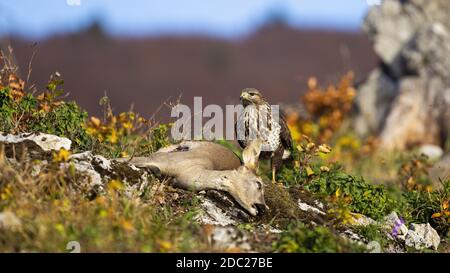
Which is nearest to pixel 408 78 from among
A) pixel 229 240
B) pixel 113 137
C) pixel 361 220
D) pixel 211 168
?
pixel 361 220

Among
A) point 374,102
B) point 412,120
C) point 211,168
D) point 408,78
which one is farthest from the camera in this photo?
point 374,102

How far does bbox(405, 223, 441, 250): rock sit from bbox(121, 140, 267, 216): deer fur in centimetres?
151

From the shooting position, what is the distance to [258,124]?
734 centimetres

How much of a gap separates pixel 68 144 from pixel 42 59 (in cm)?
3504

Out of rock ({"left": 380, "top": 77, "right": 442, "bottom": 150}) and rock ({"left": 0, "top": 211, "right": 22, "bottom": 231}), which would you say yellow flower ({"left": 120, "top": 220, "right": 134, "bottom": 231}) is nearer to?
rock ({"left": 0, "top": 211, "right": 22, "bottom": 231})

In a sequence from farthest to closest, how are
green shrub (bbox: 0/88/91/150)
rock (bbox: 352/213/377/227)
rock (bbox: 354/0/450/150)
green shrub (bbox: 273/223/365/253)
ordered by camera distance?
rock (bbox: 354/0/450/150) → green shrub (bbox: 0/88/91/150) → rock (bbox: 352/213/377/227) → green shrub (bbox: 273/223/365/253)

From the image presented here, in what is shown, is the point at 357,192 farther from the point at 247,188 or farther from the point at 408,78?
the point at 408,78

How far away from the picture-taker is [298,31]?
2121 inches

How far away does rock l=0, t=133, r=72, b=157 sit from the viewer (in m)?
6.34

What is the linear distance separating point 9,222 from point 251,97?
3219 millimetres

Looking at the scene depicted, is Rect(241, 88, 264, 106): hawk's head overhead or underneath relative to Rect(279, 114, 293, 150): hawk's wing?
overhead

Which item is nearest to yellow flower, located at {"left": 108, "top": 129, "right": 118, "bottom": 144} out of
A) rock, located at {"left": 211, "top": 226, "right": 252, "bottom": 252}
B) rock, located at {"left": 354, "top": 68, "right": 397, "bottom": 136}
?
rock, located at {"left": 211, "top": 226, "right": 252, "bottom": 252}

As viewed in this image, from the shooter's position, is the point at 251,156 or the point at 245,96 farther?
the point at 245,96
